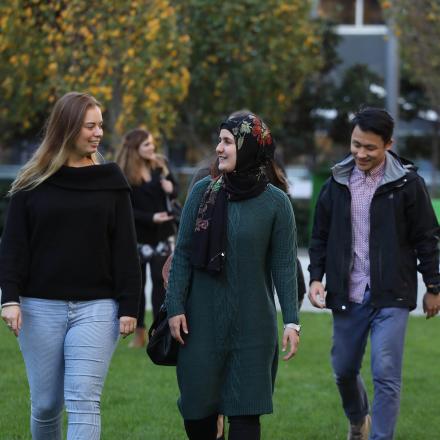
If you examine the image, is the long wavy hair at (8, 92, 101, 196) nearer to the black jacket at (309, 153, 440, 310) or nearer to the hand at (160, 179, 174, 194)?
the black jacket at (309, 153, 440, 310)

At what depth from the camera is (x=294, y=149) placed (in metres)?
26.7

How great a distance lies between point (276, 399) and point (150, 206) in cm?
247

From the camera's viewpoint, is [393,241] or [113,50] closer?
[393,241]

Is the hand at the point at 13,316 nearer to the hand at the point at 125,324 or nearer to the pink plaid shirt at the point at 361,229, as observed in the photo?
the hand at the point at 125,324

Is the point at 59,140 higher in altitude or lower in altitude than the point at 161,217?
higher

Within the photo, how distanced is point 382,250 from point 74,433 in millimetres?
2033

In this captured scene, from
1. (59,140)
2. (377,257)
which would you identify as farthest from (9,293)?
(377,257)

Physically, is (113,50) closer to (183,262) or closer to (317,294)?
(317,294)

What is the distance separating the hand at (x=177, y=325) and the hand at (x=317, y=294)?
1.41 metres

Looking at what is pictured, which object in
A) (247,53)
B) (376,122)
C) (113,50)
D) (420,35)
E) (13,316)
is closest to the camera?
(13,316)

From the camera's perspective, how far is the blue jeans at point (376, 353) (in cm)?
584

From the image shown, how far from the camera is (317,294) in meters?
6.16

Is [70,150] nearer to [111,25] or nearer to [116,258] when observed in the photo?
[116,258]

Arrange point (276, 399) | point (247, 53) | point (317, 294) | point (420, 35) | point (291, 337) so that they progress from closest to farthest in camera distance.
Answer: point (291, 337) → point (317, 294) → point (276, 399) → point (420, 35) → point (247, 53)
